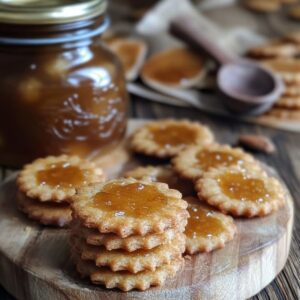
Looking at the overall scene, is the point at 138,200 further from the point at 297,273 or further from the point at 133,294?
the point at 297,273

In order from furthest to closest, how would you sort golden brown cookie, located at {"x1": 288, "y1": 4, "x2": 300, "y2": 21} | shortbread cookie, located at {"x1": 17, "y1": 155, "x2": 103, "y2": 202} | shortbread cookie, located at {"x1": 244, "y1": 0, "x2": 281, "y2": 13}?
1. shortbread cookie, located at {"x1": 244, "y1": 0, "x2": 281, "y2": 13}
2. golden brown cookie, located at {"x1": 288, "y1": 4, "x2": 300, "y2": 21}
3. shortbread cookie, located at {"x1": 17, "y1": 155, "x2": 103, "y2": 202}

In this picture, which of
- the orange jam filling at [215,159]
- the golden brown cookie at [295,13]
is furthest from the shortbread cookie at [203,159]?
the golden brown cookie at [295,13]

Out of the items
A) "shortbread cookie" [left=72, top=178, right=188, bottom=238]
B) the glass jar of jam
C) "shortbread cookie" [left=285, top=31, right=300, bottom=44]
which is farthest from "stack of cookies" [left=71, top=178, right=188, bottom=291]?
"shortbread cookie" [left=285, top=31, right=300, bottom=44]

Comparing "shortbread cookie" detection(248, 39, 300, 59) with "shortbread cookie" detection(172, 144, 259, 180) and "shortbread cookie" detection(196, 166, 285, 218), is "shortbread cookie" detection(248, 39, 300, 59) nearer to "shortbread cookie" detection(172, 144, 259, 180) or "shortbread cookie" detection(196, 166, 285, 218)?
"shortbread cookie" detection(172, 144, 259, 180)

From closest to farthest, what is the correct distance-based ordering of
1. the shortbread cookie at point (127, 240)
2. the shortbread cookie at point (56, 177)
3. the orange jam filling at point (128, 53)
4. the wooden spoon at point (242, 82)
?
the shortbread cookie at point (127, 240) → the shortbread cookie at point (56, 177) → the wooden spoon at point (242, 82) → the orange jam filling at point (128, 53)

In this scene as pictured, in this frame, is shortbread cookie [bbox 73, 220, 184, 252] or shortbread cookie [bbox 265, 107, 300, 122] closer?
shortbread cookie [bbox 73, 220, 184, 252]

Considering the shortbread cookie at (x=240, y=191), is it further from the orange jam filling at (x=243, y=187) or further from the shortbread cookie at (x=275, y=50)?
the shortbread cookie at (x=275, y=50)

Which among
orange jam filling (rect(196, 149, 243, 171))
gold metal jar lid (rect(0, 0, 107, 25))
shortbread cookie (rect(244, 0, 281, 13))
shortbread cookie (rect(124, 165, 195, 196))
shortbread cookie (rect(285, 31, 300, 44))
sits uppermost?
gold metal jar lid (rect(0, 0, 107, 25))
